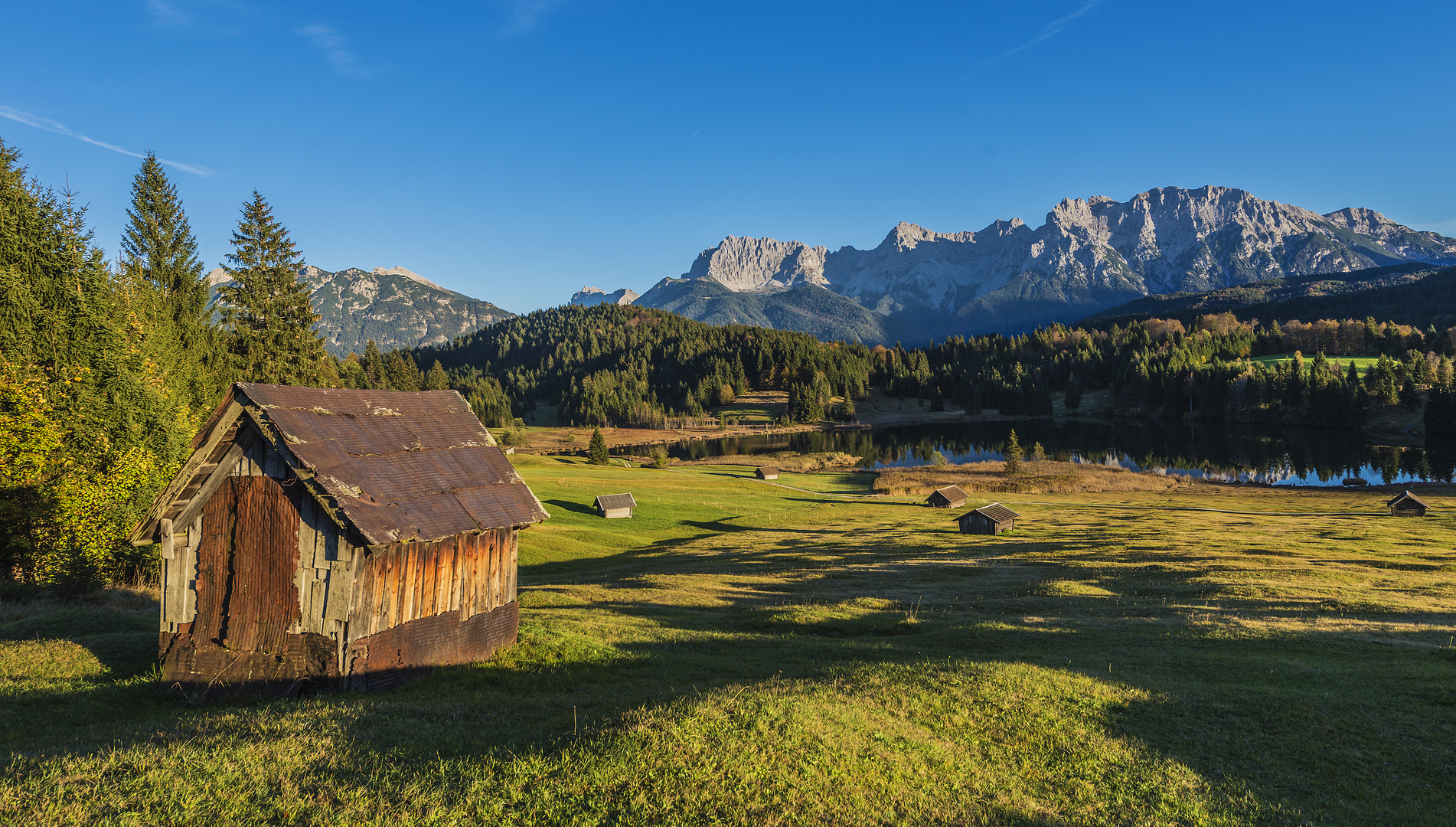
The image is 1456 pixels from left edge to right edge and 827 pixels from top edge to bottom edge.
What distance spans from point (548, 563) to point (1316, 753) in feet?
125

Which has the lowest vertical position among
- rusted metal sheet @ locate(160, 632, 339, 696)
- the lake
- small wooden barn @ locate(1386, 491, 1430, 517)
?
rusted metal sheet @ locate(160, 632, 339, 696)

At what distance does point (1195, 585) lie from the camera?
92.3 feet

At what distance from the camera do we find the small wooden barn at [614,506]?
5725 centimetres

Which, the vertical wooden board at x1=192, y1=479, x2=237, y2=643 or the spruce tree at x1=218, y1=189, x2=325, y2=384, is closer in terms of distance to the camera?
the vertical wooden board at x1=192, y1=479, x2=237, y2=643

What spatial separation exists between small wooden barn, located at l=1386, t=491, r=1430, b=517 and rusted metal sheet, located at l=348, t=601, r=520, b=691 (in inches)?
2867

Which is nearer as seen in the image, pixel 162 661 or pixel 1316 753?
pixel 1316 753

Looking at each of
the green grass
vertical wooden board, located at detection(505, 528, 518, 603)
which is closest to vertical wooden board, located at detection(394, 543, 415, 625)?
vertical wooden board, located at detection(505, 528, 518, 603)

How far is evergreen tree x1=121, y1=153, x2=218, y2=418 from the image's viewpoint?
4406 cm

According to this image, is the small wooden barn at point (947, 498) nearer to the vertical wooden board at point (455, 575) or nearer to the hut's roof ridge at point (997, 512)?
the hut's roof ridge at point (997, 512)

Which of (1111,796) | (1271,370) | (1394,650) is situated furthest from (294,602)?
(1271,370)

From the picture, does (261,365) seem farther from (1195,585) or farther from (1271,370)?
(1271,370)

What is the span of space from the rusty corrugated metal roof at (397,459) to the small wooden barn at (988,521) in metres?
41.6

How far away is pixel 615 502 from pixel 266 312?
3103 centimetres

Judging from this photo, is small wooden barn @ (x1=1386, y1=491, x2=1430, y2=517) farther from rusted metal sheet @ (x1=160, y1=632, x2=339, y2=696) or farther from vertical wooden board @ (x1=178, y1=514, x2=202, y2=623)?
vertical wooden board @ (x1=178, y1=514, x2=202, y2=623)
